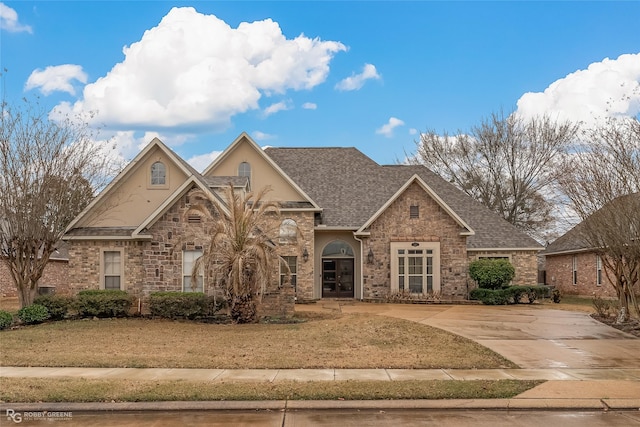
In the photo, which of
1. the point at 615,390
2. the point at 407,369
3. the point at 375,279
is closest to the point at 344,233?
the point at 375,279

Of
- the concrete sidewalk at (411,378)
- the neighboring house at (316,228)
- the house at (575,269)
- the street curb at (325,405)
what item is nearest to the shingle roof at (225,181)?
the neighboring house at (316,228)

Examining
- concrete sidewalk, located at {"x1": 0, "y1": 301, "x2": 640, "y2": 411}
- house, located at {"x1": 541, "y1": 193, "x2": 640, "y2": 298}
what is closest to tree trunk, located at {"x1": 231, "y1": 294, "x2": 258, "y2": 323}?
concrete sidewalk, located at {"x1": 0, "y1": 301, "x2": 640, "y2": 411}

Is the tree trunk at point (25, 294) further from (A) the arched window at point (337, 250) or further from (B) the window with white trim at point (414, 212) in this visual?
(B) the window with white trim at point (414, 212)

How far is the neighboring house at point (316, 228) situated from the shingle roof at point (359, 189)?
57 millimetres

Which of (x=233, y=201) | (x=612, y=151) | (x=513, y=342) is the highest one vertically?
(x=612, y=151)

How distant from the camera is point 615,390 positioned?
9.69 metres

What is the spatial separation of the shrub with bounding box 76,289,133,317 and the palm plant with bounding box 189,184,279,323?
3558 millimetres

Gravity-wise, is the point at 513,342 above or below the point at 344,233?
below

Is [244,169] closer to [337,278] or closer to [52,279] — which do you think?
[337,278]

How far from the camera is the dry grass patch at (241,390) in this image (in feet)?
29.7

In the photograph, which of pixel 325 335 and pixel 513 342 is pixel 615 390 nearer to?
pixel 513 342

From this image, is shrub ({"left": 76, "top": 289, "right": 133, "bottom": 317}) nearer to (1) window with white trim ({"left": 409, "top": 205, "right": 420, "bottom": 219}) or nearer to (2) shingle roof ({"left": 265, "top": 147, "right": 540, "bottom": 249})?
(2) shingle roof ({"left": 265, "top": 147, "right": 540, "bottom": 249})

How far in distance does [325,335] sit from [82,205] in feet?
41.5

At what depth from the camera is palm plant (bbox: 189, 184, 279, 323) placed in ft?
59.0
